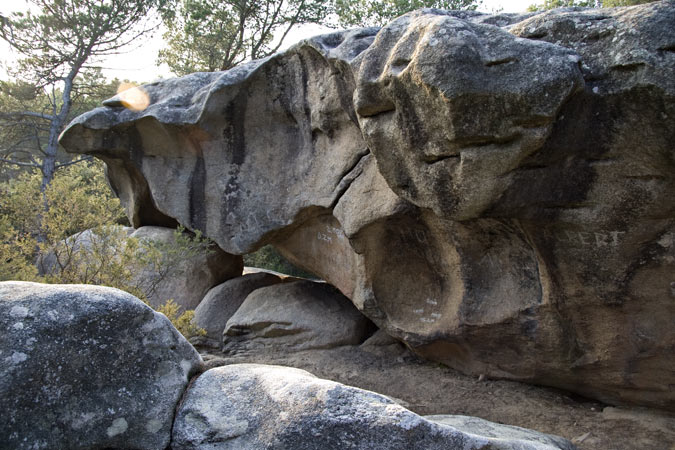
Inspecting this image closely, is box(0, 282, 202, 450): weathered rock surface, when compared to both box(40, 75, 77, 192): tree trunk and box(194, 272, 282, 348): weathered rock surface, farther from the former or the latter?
box(40, 75, 77, 192): tree trunk

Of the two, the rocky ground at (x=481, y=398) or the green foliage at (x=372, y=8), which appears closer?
the rocky ground at (x=481, y=398)

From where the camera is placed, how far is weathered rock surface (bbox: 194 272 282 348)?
6789 mm

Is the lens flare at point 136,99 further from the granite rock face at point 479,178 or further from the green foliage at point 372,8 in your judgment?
the green foliage at point 372,8

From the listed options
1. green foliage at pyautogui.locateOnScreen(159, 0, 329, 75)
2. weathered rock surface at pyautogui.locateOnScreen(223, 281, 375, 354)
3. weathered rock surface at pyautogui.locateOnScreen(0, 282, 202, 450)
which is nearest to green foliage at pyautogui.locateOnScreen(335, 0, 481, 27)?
green foliage at pyautogui.locateOnScreen(159, 0, 329, 75)

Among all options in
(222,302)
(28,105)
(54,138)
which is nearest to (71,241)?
(222,302)

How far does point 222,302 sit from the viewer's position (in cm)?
711

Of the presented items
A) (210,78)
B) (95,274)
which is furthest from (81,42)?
(95,274)

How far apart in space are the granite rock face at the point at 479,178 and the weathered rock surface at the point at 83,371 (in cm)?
201

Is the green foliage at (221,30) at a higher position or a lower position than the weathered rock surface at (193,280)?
higher

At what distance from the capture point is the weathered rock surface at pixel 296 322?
6160 mm

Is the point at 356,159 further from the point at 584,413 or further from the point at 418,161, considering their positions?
the point at 584,413

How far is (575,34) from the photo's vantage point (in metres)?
3.57

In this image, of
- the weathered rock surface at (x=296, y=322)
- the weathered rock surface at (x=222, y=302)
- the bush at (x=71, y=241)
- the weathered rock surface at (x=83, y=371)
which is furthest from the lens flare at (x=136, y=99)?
the weathered rock surface at (x=83, y=371)

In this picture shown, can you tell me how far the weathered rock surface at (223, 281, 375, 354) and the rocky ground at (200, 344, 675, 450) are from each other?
0.54ft
